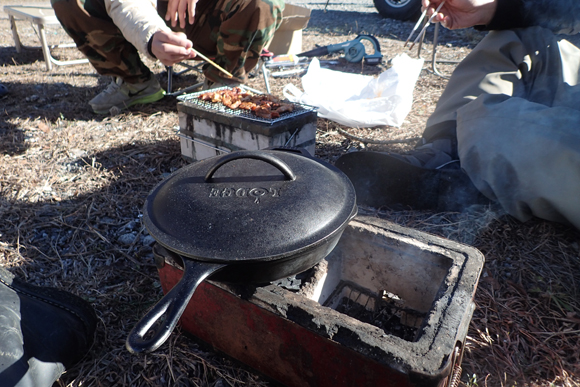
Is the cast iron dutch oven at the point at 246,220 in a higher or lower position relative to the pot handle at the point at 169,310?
higher

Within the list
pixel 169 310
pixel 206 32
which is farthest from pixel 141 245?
pixel 206 32

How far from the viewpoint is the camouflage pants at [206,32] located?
346 cm

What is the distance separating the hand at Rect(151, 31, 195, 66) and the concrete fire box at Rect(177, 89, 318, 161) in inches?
16.3

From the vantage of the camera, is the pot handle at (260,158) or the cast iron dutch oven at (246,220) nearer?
the cast iron dutch oven at (246,220)

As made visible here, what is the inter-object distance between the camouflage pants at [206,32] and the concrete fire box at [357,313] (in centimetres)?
263

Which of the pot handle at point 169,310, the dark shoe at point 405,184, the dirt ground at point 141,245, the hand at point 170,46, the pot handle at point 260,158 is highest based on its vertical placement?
the hand at point 170,46

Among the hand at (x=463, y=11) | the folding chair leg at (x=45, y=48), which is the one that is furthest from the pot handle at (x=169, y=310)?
the folding chair leg at (x=45, y=48)

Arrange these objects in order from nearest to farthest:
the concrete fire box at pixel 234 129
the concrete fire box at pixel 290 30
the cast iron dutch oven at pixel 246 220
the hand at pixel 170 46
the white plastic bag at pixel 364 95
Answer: the cast iron dutch oven at pixel 246 220
the hand at pixel 170 46
the concrete fire box at pixel 234 129
the white plastic bag at pixel 364 95
the concrete fire box at pixel 290 30

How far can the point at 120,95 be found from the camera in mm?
4145

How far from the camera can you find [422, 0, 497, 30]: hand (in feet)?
7.91

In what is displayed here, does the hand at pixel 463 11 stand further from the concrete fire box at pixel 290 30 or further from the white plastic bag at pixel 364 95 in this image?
the concrete fire box at pixel 290 30

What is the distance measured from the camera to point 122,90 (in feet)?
13.6

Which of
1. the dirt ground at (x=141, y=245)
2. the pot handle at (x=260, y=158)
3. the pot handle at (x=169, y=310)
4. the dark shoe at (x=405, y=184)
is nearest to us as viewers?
the pot handle at (x=169, y=310)

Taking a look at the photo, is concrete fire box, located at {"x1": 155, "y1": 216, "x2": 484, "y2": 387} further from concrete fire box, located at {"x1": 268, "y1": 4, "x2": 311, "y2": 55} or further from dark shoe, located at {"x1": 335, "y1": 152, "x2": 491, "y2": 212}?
concrete fire box, located at {"x1": 268, "y1": 4, "x2": 311, "y2": 55}
